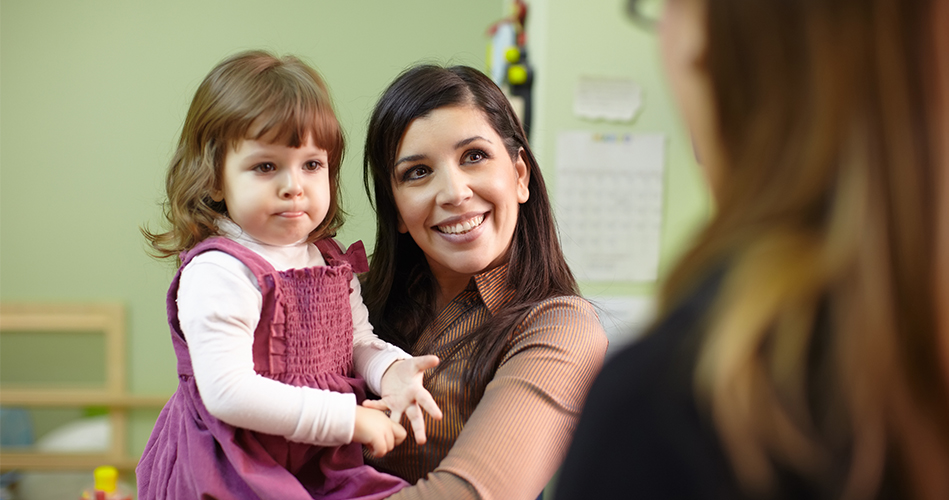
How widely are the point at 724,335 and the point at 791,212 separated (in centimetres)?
10

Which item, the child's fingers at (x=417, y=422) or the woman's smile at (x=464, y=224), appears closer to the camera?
the child's fingers at (x=417, y=422)

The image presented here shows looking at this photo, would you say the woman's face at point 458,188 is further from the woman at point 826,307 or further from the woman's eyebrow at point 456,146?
the woman at point 826,307

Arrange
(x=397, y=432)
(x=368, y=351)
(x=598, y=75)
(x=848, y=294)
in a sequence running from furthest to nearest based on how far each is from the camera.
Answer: (x=598, y=75)
(x=368, y=351)
(x=397, y=432)
(x=848, y=294)

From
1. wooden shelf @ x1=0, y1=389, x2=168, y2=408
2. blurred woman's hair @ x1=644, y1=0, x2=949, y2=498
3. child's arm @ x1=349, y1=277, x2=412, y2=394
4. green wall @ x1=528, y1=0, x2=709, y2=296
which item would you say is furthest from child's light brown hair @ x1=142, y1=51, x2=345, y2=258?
wooden shelf @ x1=0, y1=389, x2=168, y2=408

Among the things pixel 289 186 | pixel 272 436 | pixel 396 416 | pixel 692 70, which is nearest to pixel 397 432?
pixel 396 416

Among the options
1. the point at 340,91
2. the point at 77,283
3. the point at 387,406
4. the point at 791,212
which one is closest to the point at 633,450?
the point at 791,212

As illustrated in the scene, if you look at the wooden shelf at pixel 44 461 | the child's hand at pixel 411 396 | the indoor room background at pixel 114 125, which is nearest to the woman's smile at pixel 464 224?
the child's hand at pixel 411 396

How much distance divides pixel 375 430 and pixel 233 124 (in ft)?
1.86

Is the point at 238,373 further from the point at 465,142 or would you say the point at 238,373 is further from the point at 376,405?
the point at 465,142

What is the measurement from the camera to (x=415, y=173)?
1.46m

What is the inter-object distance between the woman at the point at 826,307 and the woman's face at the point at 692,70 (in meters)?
0.05

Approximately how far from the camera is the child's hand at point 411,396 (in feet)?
3.80

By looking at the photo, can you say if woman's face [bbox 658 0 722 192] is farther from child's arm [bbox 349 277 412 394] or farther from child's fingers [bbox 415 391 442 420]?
child's arm [bbox 349 277 412 394]

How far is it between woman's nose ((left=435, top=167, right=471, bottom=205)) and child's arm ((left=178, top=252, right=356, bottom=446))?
443 millimetres
